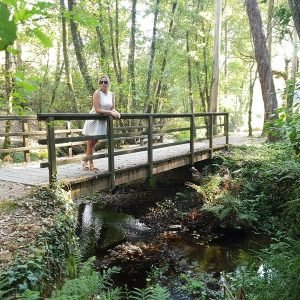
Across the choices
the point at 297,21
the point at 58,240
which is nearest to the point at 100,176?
the point at 58,240

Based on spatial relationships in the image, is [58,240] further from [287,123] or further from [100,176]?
[287,123]

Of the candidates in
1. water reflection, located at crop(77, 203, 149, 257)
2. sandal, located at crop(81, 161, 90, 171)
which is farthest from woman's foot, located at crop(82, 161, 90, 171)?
water reflection, located at crop(77, 203, 149, 257)

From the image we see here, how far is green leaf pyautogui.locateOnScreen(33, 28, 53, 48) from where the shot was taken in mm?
1062

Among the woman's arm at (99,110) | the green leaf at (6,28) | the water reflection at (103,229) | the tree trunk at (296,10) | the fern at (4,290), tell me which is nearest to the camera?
the green leaf at (6,28)

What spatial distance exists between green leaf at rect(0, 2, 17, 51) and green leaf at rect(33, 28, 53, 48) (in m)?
0.19

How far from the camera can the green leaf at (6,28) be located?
2.80 ft

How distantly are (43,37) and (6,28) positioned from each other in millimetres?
241

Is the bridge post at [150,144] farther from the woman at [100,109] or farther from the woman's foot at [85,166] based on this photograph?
the woman's foot at [85,166]

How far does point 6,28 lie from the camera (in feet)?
2.82

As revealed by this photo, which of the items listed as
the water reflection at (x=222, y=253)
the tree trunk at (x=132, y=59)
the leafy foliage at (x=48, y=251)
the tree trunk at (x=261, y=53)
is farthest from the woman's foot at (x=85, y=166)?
the tree trunk at (x=132, y=59)

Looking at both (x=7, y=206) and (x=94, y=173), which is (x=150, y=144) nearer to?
(x=94, y=173)

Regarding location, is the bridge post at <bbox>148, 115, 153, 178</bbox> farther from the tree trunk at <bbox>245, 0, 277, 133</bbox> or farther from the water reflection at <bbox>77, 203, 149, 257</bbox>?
the tree trunk at <bbox>245, 0, 277, 133</bbox>

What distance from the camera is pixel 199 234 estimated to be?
7566 millimetres

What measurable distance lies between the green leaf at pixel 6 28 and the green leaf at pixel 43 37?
0.19 meters
